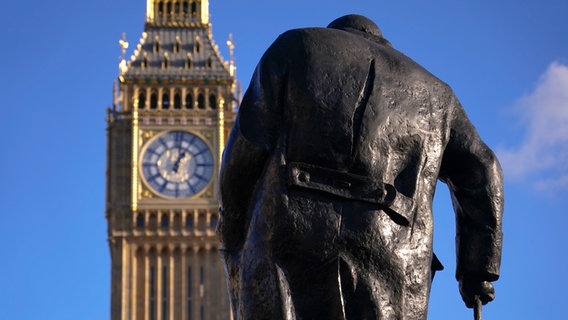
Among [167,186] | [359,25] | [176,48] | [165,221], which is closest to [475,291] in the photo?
[359,25]

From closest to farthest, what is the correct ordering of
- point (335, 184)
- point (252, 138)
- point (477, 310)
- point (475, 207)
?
point (335, 184)
point (252, 138)
point (477, 310)
point (475, 207)

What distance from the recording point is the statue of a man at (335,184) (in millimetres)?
7641

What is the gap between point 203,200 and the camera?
67.9 metres

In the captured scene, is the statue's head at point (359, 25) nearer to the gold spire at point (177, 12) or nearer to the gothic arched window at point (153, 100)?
the gothic arched window at point (153, 100)

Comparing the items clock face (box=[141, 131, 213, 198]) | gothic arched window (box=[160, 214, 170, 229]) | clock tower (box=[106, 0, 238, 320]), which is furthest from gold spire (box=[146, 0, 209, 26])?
gothic arched window (box=[160, 214, 170, 229])

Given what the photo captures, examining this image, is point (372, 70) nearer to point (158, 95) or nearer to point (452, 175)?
point (452, 175)

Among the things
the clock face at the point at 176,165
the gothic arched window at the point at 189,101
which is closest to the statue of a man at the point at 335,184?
the clock face at the point at 176,165

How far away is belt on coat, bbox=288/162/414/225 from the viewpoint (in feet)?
25.1

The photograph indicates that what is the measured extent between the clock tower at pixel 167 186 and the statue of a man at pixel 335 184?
5974 cm

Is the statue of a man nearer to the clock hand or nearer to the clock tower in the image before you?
the clock tower

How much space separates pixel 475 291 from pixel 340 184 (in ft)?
3.24

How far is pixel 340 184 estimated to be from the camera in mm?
7680

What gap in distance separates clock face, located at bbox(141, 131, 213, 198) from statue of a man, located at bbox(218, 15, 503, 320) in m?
60.2

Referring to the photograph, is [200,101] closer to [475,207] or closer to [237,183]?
[475,207]
